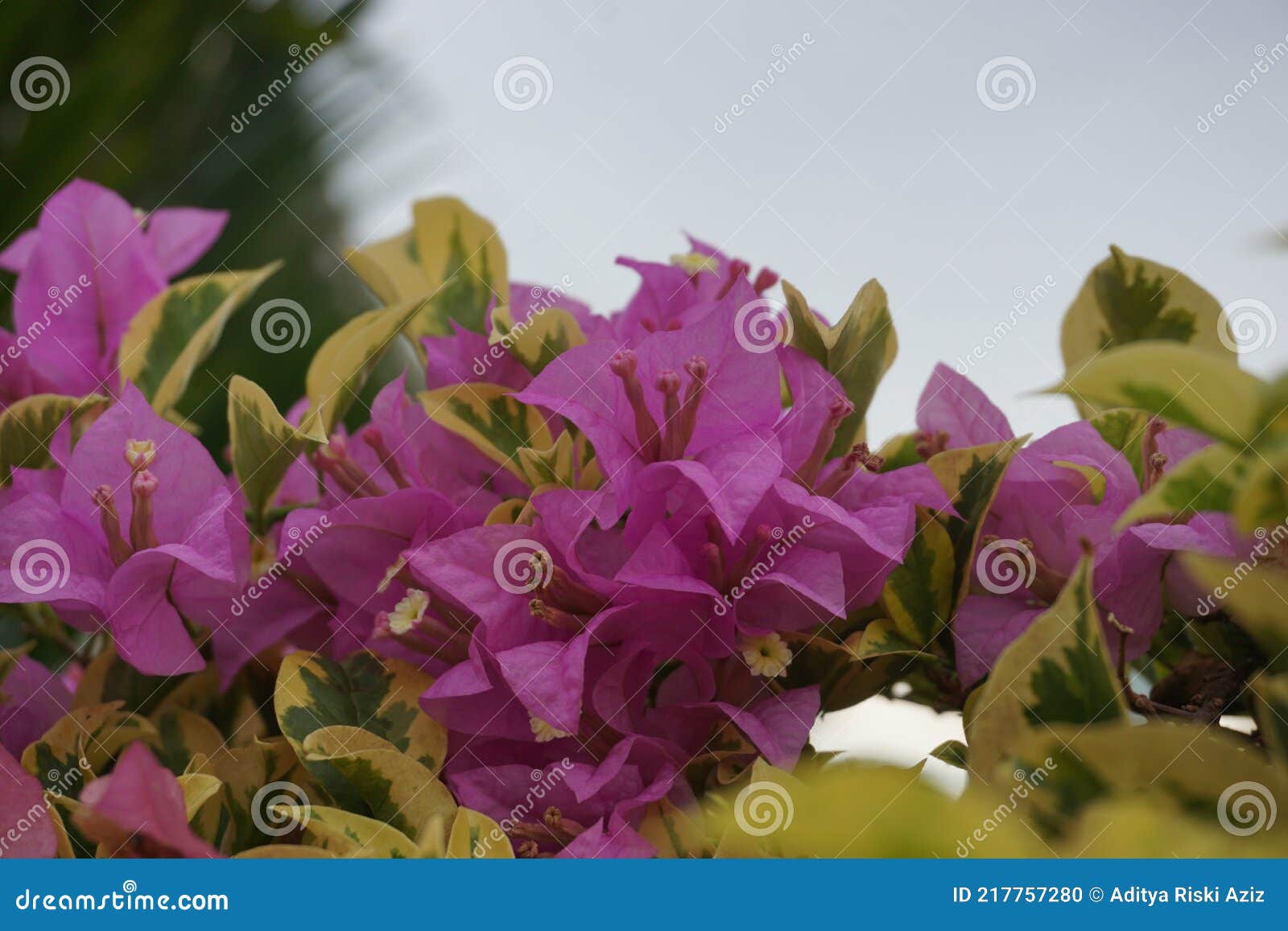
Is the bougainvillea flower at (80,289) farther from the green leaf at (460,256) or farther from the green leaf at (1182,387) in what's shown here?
the green leaf at (1182,387)

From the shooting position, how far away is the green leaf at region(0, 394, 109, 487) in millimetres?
334

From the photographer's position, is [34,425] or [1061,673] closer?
[1061,673]

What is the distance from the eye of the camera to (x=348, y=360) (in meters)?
0.34

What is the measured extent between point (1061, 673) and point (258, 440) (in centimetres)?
24

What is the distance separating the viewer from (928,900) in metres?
0.17

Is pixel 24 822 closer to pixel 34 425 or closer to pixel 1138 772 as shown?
pixel 34 425

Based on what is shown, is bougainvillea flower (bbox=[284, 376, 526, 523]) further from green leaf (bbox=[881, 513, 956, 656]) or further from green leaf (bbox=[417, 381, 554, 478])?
green leaf (bbox=[881, 513, 956, 656])

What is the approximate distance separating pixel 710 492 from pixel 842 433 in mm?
79

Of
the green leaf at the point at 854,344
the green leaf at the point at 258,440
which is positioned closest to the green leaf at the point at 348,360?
the green leaf at the point at 258,440

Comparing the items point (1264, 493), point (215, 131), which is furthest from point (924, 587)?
point (215, 131)

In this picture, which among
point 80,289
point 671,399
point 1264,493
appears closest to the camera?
point 1264,493

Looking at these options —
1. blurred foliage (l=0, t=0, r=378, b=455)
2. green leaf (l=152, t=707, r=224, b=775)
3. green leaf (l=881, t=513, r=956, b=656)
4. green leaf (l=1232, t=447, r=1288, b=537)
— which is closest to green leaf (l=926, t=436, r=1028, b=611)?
green leaf (l=881, t=513, r=956, b=656)

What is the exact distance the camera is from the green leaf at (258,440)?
13.0 inches

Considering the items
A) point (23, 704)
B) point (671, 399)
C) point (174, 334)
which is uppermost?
point (671, 399)
